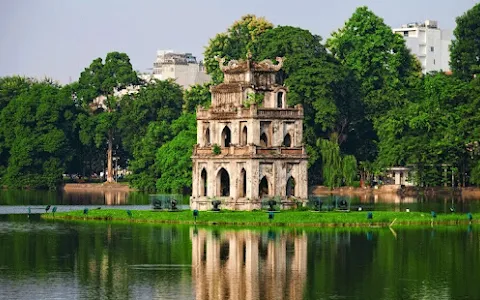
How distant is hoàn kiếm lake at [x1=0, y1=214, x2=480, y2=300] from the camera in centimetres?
6341

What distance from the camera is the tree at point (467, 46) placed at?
6860 inches

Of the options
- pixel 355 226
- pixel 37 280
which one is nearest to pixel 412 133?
pixel 355 226

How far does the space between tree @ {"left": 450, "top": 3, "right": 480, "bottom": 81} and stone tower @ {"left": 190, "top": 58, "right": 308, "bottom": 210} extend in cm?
7142

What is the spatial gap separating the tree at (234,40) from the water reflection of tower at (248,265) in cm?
8030

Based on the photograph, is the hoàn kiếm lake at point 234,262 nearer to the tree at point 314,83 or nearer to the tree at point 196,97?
the tree at point 314,83

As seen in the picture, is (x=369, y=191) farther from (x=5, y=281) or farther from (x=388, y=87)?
(x=5, y=281)

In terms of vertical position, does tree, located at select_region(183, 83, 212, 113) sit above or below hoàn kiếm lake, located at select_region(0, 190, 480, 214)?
above

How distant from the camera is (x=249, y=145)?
101938 millimetres

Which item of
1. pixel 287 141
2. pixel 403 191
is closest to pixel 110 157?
pixel 403 191

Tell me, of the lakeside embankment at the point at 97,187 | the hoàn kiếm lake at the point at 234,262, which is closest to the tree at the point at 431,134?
the lakeside embankment at the point at 97,187

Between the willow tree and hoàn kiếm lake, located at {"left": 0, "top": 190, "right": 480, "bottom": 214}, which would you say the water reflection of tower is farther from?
the willow tree

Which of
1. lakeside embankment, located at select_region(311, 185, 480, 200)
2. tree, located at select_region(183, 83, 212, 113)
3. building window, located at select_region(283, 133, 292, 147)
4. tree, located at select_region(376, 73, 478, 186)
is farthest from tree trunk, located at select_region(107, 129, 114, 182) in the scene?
building window, located at select_region(283, 133, 292, 147)

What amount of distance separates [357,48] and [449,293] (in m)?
107

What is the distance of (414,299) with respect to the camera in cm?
6109
